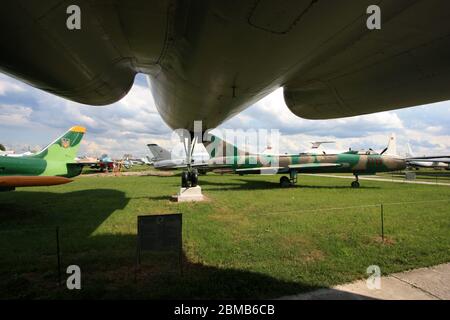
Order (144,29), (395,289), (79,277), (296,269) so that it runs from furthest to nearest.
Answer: (296,269) → (79,277) → (395,289) → (144,29)

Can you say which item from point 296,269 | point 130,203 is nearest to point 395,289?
point 296,269

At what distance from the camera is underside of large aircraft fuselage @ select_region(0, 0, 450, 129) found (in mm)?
1291

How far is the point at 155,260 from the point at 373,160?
1789 cm

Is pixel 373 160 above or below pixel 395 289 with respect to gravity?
above

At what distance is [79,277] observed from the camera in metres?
3.92

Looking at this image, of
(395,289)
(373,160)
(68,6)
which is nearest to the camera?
(68,6)

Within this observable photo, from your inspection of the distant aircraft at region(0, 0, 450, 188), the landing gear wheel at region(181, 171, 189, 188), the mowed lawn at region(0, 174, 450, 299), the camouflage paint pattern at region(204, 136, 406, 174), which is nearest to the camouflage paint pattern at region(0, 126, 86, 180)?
the mowed lawn at region(0, 174, 450, 299)

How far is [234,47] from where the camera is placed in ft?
5.09

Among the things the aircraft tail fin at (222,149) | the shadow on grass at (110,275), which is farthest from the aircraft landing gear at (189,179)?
the aircraft tail fin at (222,149)

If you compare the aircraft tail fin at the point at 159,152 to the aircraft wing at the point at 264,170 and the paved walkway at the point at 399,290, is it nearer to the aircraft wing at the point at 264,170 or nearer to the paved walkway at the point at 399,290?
the aircraft wing at the point at 264,170

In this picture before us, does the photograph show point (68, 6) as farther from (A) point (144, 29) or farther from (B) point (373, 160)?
(B) point (373, 160)

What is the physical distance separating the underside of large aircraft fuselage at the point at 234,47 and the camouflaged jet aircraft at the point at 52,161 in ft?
22.7

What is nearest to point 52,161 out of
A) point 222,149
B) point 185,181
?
point 185,181

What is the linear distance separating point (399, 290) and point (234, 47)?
399 centimetres
